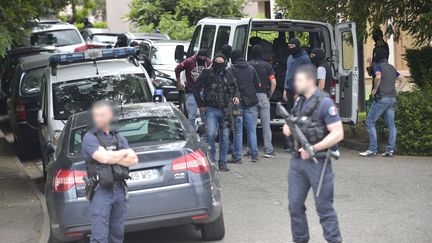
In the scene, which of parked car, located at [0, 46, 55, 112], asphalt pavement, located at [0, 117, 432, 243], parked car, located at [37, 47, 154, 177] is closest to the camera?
asphalt pavement, located at [0, 117, 432, 243]

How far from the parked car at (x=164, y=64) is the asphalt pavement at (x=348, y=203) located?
178 inches

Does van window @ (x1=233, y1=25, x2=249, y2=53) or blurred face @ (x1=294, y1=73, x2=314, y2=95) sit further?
van window @ (x1=233, y1=25, x2=249, y2=53)

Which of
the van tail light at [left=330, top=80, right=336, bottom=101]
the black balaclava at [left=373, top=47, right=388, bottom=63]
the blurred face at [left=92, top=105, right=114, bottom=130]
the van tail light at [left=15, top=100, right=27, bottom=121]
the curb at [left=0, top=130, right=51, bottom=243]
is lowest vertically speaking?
the curb at [left=0, top=130, right=51, bottom=243]

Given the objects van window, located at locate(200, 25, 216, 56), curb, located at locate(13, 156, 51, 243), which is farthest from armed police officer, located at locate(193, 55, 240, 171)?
van window, located at locate(200, 25, 216, 56)

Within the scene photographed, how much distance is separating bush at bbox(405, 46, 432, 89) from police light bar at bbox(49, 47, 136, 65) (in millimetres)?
5971

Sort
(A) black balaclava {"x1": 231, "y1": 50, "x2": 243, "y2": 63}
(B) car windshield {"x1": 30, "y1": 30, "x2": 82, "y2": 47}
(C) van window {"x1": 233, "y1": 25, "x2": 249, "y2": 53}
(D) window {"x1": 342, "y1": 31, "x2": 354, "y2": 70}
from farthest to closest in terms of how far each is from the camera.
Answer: (B) car windshield {"x1": 30, "y1": 30, "x2": 82, "y2": 47}
(D) window {"x1": 342, "y1": 31, "x2": 354, "y2": 70}
(C) van window {"x1": 233, "y1": 25, "x2": 249, "y2": 53}
(A) black balaclava {"x1": 231, "y1": 50, "x2": 243, "y2": 63}

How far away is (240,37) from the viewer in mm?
13672

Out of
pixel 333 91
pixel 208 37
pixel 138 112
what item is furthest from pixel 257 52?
pixel 138 112

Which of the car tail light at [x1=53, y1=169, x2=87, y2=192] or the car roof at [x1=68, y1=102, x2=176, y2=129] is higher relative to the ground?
the car roof at [x1=68, y1=102, x2=176, y2=129]

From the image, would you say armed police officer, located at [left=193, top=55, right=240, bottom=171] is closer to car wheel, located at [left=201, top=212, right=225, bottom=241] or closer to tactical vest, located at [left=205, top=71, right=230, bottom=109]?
tactical vest, located at [left=205, top=71, right=230, bottom=109]

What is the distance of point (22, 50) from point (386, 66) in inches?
392

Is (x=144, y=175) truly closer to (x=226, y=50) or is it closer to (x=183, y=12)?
(x=226, y=50)

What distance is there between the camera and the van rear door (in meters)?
13.6

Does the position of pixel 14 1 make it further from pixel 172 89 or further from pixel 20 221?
pixel 172 89
